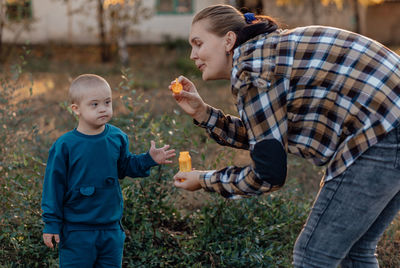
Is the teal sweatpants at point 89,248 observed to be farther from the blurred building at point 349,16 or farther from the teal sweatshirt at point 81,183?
the blurred building at point 349,16

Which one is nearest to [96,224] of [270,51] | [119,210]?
[119,210]

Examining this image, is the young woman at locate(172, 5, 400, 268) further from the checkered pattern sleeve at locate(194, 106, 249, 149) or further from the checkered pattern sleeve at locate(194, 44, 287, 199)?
the checkered pattern sleeve at locate(194, 106, 249, 149)

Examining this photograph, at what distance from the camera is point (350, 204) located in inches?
83.1

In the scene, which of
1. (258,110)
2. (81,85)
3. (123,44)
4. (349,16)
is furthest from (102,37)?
(258,110)

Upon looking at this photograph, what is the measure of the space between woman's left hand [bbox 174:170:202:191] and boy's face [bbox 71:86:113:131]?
48cm

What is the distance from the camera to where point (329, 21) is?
19656mm

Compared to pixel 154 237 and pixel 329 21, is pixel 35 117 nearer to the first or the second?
pixel 154 237

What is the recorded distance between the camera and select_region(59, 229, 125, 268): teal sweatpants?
261cm

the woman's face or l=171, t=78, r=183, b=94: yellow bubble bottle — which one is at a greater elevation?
the woman's face

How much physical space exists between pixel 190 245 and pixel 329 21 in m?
17.6

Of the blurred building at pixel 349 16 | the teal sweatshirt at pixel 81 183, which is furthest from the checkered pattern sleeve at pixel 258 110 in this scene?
the blurred building at pixel 349 16

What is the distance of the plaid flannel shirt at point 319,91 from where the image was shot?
209 centimetres

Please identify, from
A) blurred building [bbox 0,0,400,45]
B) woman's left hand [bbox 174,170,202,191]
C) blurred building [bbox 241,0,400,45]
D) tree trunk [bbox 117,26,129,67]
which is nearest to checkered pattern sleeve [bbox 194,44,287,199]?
woman's left hand [bbox 174,170,202,191]

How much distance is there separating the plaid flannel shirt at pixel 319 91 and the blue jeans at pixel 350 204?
0.05 meters
